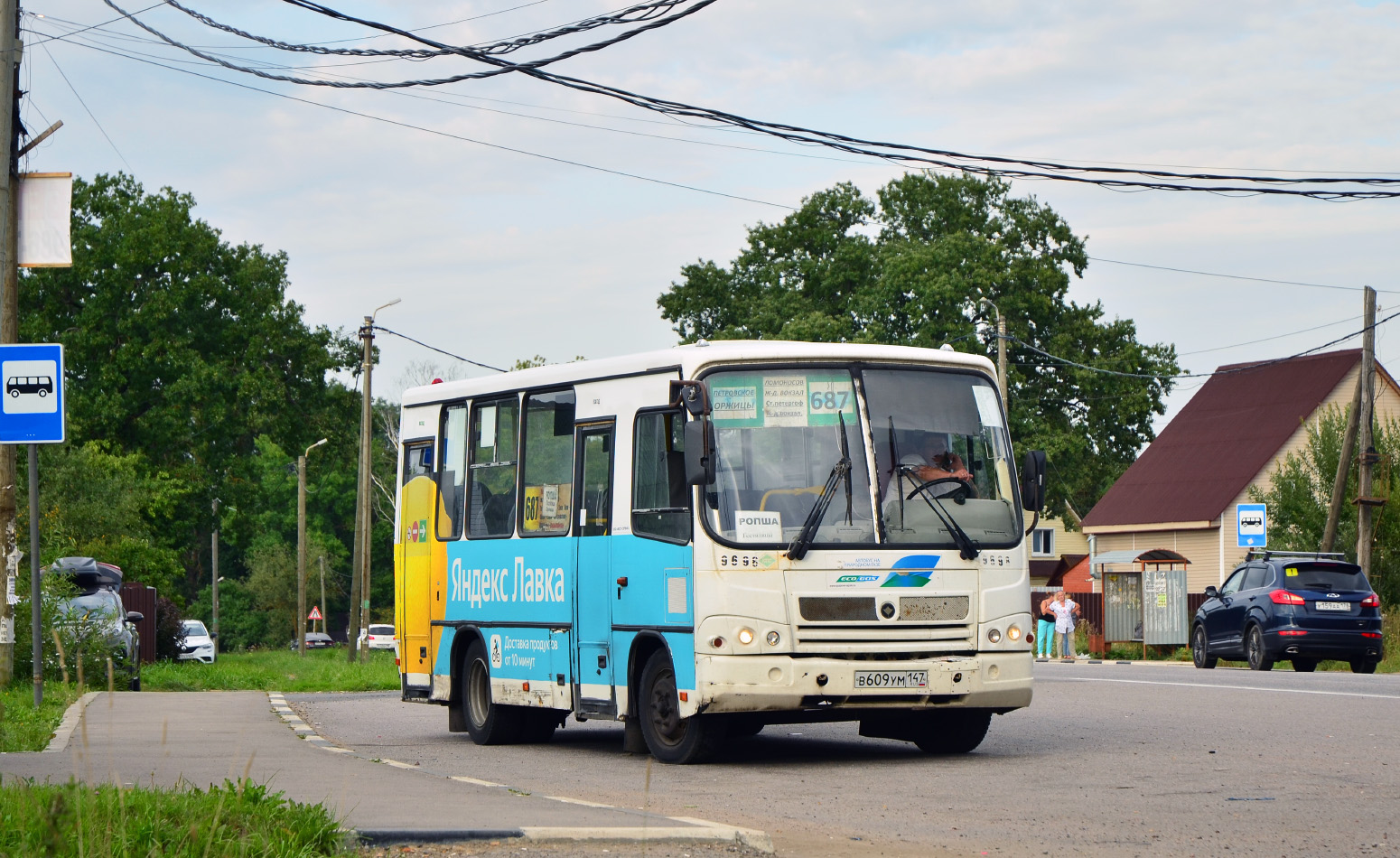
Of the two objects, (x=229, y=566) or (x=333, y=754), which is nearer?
(x=333, y=754)

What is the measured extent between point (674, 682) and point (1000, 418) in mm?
3156

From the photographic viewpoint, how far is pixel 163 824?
23.2 feet

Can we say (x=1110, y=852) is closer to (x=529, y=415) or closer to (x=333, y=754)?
(x=333, y=754)

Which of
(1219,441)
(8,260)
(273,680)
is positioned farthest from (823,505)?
(1219,441)

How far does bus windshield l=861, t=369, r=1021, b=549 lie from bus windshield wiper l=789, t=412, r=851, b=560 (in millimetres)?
248

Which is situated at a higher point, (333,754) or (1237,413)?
(1237,413)

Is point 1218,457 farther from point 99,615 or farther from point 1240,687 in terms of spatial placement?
point 99,615

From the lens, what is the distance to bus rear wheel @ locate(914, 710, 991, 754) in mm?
13609

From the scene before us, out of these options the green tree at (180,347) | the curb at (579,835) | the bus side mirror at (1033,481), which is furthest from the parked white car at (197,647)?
the curb at (579,835)

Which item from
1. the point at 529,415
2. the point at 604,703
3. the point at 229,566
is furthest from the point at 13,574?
the point at 229,566

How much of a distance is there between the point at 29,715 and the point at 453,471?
426 centimetres

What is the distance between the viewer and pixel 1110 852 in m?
8.37

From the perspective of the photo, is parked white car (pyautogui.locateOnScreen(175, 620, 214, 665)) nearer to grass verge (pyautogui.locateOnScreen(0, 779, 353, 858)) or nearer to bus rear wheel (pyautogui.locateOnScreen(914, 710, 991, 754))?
bus rear wheel (pyautogui.locateOnScreen(914, 710, 991, 754))

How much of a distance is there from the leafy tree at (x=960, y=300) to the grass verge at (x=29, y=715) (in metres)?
41.3
